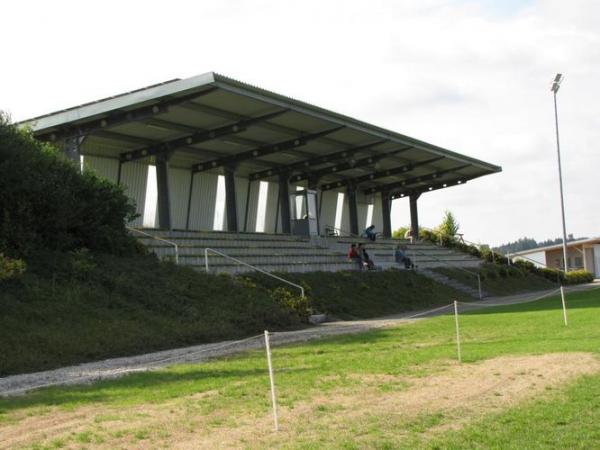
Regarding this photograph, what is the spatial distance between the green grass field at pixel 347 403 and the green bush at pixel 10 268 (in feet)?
22.5

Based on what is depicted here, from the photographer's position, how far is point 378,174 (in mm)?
54250

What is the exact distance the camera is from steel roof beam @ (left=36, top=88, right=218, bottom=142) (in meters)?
29.8

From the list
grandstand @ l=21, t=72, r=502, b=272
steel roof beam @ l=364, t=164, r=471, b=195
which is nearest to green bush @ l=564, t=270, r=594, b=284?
grandstand @ l=21, t=72, r=502, b=272

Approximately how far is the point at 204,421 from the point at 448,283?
3376 cm

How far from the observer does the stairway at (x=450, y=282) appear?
41750mm

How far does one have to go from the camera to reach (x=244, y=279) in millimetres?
27297

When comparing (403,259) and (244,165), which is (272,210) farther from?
(403,259)

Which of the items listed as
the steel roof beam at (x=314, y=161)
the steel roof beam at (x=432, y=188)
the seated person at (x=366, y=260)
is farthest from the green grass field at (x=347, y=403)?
the steel roof beam at (x=432, y=188)

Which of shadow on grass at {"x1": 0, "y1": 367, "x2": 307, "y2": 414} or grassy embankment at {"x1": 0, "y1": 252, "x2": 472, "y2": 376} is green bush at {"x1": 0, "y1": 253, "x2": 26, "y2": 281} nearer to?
grassy embankment at {"x1": 0, "y1": 252, "x2": 472, "y2": 376}

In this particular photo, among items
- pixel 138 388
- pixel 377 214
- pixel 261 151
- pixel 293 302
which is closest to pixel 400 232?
pixel 377 214

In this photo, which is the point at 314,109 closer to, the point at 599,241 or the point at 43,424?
the point at 43,424

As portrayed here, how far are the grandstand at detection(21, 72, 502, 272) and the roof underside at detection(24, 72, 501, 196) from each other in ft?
0.19

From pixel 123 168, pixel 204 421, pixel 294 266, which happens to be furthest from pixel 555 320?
pixel 123 168

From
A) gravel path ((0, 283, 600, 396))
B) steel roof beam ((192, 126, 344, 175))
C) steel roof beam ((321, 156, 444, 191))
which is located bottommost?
gravel path ((0, 283, 600, 396))
